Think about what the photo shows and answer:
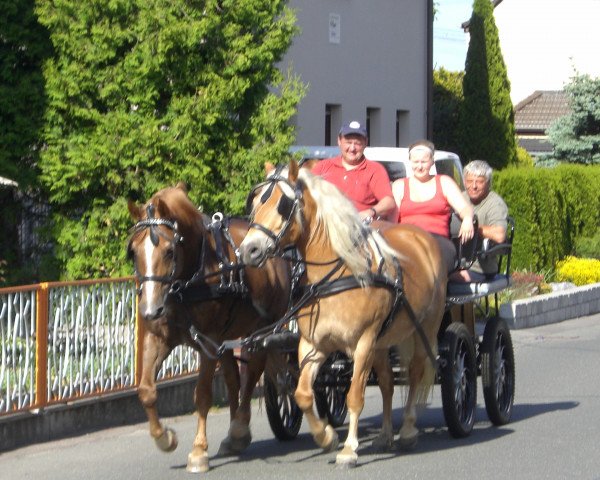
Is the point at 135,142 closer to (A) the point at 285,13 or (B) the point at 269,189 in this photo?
(A) the point at 285,13

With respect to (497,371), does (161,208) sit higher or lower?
higher

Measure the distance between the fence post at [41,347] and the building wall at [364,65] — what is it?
45.8 feet

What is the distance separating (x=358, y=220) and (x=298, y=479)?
1.64m

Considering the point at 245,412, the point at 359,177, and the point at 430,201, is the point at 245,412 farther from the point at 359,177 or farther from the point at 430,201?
the point at 430,201

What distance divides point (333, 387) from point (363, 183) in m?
1.52

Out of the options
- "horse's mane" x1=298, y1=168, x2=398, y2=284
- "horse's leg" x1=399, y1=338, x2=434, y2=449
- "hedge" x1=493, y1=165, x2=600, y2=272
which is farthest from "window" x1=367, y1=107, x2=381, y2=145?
"horse's mane" x1=298, y1=168, x2=398, y2=284

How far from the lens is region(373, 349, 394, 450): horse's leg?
900 centimetres

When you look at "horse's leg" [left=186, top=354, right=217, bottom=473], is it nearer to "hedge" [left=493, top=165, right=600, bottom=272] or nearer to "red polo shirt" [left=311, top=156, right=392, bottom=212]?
"red polo shirt" [left=311, top=156, right=392, bottom=212]

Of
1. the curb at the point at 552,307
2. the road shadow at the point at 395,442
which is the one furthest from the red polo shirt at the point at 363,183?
the curb at the point at 552,307

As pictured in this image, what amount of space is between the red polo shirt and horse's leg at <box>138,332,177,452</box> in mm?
1876

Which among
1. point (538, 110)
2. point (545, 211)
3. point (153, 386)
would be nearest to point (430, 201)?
point (153, 386)

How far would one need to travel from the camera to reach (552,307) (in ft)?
63.4

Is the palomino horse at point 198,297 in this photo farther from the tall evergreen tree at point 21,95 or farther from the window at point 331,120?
the window at point 331,120

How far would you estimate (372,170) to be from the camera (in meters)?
9.35
